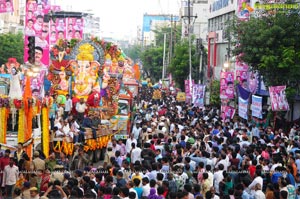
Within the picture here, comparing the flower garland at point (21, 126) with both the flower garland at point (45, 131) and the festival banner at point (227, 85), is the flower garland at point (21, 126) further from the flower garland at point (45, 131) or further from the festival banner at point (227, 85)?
the festival banner at point (227, 85)

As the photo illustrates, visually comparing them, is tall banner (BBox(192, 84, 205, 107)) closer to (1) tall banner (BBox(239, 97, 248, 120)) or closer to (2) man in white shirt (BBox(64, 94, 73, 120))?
(1) tall banner (BBox(239, 97, 248, 120))

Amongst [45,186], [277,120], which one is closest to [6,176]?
[45,186]

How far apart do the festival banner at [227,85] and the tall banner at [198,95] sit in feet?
5.85

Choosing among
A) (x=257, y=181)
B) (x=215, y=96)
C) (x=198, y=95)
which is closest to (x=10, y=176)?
(x=257, y=181)

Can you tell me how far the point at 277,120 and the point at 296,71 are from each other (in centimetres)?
275

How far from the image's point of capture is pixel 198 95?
3500 centimetres

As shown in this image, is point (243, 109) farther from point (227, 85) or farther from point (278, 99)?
point (227, 85)

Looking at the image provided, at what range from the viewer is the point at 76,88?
1022 inches

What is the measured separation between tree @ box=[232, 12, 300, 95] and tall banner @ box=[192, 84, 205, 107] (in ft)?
22.0

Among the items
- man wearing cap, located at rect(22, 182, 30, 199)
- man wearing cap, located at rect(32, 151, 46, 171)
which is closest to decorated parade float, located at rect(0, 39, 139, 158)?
man wearing cap, located at rect(32, 151, 46, 171)

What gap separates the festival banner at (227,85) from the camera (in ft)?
106

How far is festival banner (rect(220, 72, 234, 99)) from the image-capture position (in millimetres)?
32400

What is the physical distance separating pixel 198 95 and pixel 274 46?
8.19m

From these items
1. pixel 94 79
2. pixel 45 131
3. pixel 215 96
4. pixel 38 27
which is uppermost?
pixel 38 27
